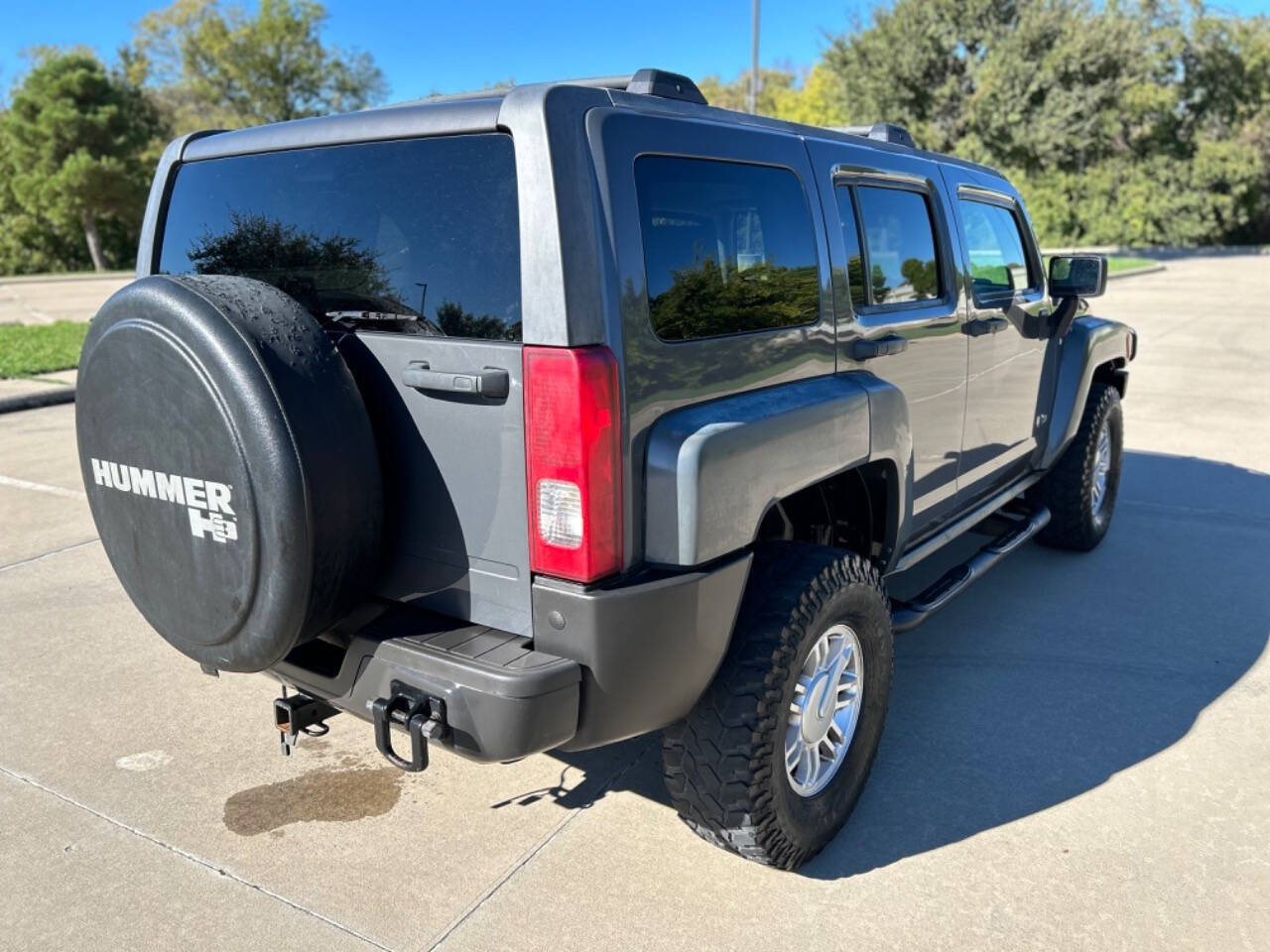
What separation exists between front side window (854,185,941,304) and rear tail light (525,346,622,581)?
1413 mm

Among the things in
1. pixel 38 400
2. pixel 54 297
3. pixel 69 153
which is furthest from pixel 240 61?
pixel 38 400

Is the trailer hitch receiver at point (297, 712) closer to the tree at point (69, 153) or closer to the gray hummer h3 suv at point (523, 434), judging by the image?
the gray hummer h3 suv at point (523, 434)

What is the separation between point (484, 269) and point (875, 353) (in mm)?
1384

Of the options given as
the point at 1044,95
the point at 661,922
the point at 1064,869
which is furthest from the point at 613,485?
the point at 1044,95

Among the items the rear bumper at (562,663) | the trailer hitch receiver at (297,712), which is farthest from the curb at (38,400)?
the rear bumper at (562,663)

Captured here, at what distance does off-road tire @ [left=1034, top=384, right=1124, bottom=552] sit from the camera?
5.05 metres

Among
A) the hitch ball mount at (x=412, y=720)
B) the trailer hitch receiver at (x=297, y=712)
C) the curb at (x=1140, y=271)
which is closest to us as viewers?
the hitch ball mount at (x=412, y=720)

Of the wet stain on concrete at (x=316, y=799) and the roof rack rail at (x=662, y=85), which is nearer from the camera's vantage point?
the roof rack rail at (x=662, y=85)

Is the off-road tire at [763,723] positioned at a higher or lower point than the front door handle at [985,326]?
lower

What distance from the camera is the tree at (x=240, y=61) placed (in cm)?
4922

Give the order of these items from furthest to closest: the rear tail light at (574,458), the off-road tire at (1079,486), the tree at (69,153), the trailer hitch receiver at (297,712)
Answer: the tree at (69,153) → the off-road tire at (1079,486) → the trailer hitch receiver at (297,712) → the rear tail light at (574,458)

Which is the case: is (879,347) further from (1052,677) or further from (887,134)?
(1052,677)

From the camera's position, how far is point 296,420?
6.95ft

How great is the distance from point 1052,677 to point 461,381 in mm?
2842
